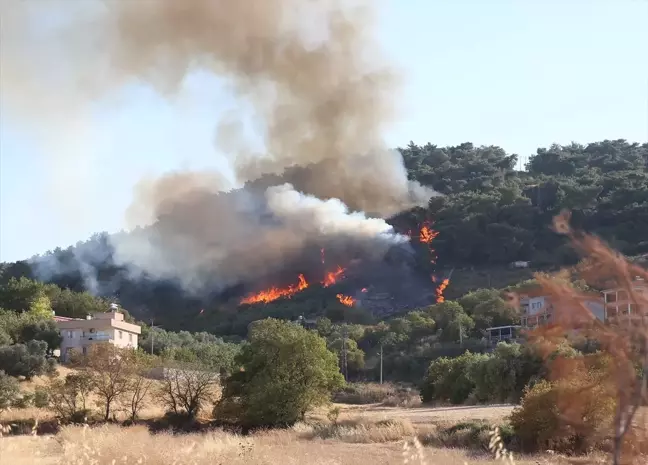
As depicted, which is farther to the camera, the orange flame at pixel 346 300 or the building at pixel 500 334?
the orange flame at pixel 346 300

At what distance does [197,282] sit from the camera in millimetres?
126500

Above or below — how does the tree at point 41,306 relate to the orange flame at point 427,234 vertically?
below

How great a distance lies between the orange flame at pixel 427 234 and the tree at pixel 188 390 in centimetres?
7953

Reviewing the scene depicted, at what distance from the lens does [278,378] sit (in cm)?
4012

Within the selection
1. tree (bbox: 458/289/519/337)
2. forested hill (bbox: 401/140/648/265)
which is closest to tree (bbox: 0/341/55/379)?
tree (bbox: 458/289/519/337)

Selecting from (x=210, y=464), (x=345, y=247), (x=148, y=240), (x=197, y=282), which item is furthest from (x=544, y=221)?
(x=210, y=464)

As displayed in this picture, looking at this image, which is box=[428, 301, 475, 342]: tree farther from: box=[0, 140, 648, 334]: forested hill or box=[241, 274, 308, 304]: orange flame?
box=[241, 274, 308, 304]: orange flame

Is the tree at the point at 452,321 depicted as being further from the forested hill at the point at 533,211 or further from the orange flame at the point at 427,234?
the orange flame at the point at 427,234

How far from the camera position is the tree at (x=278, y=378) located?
3900 centimetres

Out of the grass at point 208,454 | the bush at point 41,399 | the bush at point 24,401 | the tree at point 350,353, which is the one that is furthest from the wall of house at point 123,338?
the grass at point 208,454

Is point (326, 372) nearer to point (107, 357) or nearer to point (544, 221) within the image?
point (107, 357)

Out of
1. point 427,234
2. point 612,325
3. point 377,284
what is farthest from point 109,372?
point 427,234

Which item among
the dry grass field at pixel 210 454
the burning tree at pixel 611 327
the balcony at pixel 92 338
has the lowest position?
the dry grass field at pixel 210 454

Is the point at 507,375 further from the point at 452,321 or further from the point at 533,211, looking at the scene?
the point at 533,211
